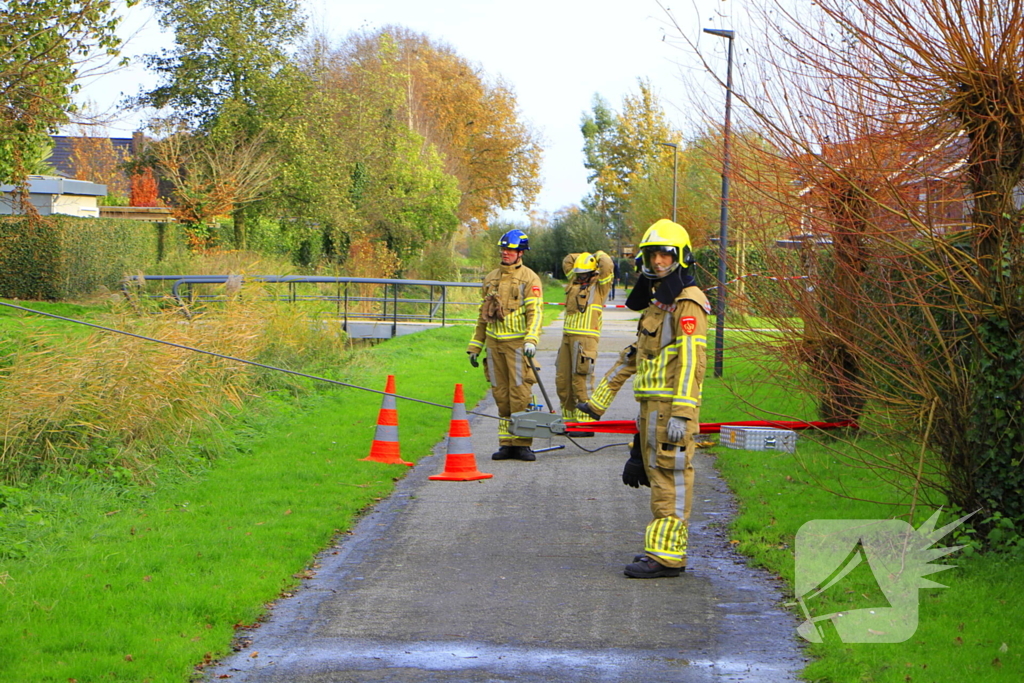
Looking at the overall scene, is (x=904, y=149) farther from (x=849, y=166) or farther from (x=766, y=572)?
(x=766, y=572)

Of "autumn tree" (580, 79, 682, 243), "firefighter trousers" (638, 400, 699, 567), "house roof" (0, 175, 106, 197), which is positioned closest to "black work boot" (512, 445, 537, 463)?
"firefighter trousers" (638, 400, 699, 567)

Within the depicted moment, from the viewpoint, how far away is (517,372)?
10.3 metres

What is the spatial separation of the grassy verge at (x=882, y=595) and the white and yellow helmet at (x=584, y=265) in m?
3.11

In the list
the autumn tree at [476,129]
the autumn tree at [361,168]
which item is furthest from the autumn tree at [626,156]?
the autumn tree at [361,168]

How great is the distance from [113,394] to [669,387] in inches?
201

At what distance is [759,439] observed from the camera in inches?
390

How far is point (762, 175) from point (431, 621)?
13.1 ft

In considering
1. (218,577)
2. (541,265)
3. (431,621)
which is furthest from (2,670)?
(541,265)

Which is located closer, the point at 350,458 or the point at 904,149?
the point at 904,149

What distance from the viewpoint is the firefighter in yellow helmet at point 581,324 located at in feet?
38.7

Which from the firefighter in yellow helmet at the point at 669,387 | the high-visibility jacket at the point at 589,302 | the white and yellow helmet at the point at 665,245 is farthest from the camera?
the high-visibility jacket at the point at 589,302

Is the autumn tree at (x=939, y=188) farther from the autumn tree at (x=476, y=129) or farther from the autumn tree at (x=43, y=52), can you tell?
the autumn tree at (x=476, y=129)

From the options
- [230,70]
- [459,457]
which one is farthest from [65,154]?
[459,457]

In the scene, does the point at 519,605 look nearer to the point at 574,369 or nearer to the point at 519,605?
the point at 519,605
